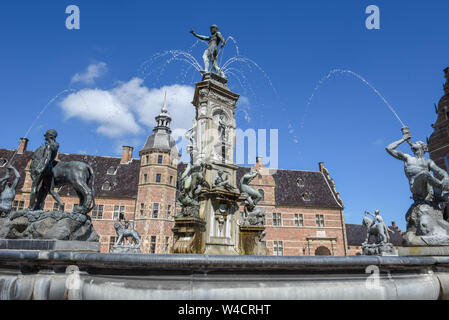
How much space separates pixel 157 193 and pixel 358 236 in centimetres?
2984

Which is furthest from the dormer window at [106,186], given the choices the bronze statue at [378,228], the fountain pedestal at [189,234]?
the bronze statue at [378,228]

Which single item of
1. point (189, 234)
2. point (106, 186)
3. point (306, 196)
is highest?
point (106, 186)

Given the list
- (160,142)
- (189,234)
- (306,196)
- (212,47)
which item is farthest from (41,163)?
(306,196)

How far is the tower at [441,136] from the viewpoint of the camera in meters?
22.9

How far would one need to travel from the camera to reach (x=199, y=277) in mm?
3139

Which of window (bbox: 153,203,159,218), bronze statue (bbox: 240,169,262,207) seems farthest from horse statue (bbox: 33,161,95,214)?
window (bbox: 153,203,159,218)

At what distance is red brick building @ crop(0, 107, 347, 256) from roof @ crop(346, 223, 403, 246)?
17.1 feet

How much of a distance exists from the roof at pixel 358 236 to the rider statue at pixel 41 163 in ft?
130

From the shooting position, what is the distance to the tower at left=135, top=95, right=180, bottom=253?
3002 cm

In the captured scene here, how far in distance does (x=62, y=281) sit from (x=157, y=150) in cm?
3096

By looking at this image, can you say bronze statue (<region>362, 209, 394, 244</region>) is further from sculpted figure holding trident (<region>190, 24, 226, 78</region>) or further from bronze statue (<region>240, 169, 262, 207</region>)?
sculpted figure holding trident (<region>190, 24, 226, 78</region>)

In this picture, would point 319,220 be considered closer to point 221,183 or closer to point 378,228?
point 378,228
